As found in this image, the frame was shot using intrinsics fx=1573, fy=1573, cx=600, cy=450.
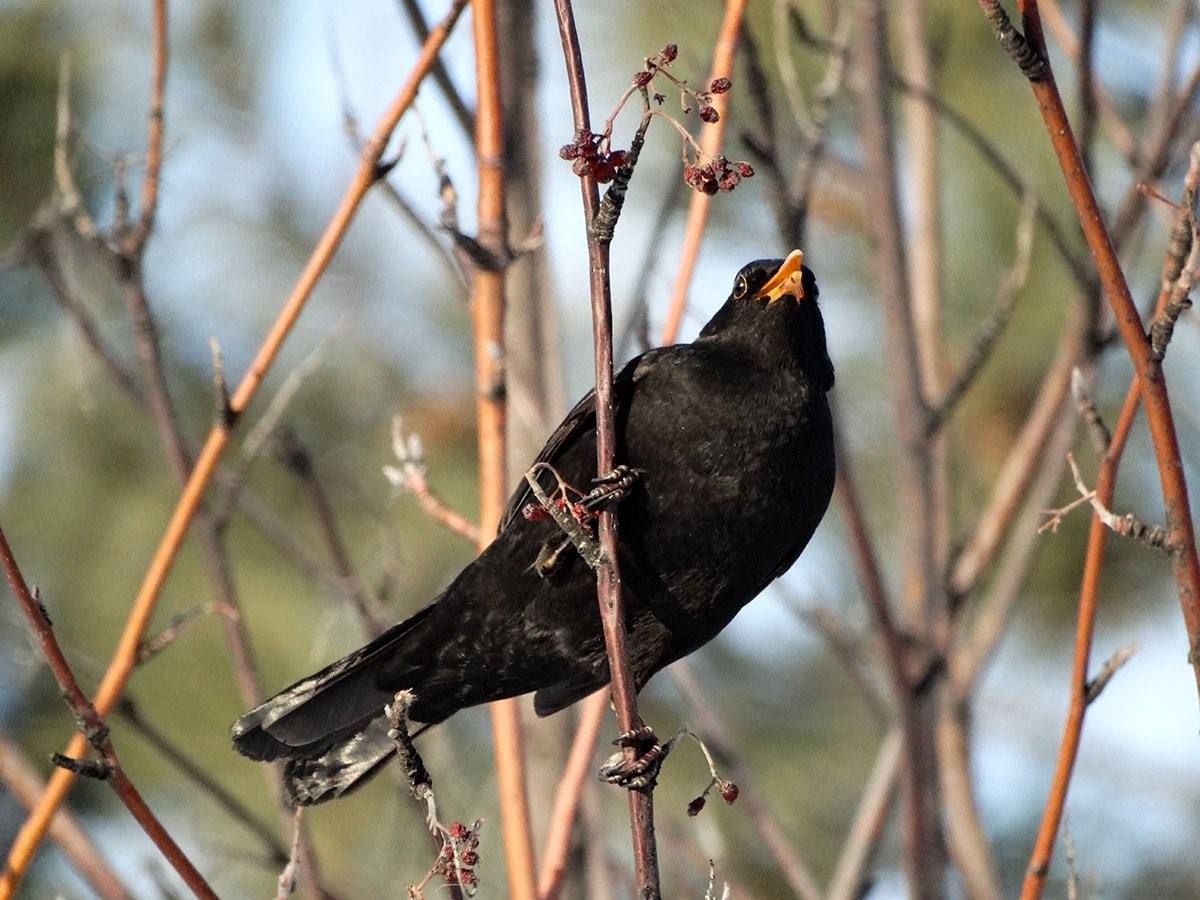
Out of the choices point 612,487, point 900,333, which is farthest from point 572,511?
point 900,333

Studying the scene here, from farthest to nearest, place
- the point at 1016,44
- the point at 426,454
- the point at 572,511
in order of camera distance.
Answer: the point at 426,454 < the point at 572,511 < the point at 1016,44

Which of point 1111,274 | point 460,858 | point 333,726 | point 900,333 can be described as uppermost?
point 900,333

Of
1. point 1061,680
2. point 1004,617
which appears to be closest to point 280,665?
point 1061,680

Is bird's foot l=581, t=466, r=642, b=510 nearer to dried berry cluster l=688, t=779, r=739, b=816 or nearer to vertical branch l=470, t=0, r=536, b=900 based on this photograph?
vertical branch l=470, t=0, r=536, b=900

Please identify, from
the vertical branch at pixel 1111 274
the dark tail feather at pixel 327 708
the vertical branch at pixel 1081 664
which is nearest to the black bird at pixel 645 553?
the dark tail feather at pixel 327 708

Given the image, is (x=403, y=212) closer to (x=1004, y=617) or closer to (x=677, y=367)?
(x=677, y=367)

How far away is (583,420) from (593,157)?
1.07 m

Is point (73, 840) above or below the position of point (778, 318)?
below

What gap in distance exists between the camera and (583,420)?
3514 mm

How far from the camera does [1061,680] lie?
29.1ft

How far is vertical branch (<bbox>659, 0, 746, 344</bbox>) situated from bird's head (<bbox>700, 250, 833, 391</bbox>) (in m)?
0.20

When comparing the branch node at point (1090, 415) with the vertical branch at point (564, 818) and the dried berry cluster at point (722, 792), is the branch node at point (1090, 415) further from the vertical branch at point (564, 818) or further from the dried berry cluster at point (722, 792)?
the vertical branch at point (564, 818)

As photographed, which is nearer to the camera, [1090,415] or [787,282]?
[1090,415]

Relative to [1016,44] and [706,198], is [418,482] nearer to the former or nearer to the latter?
[706,198]
